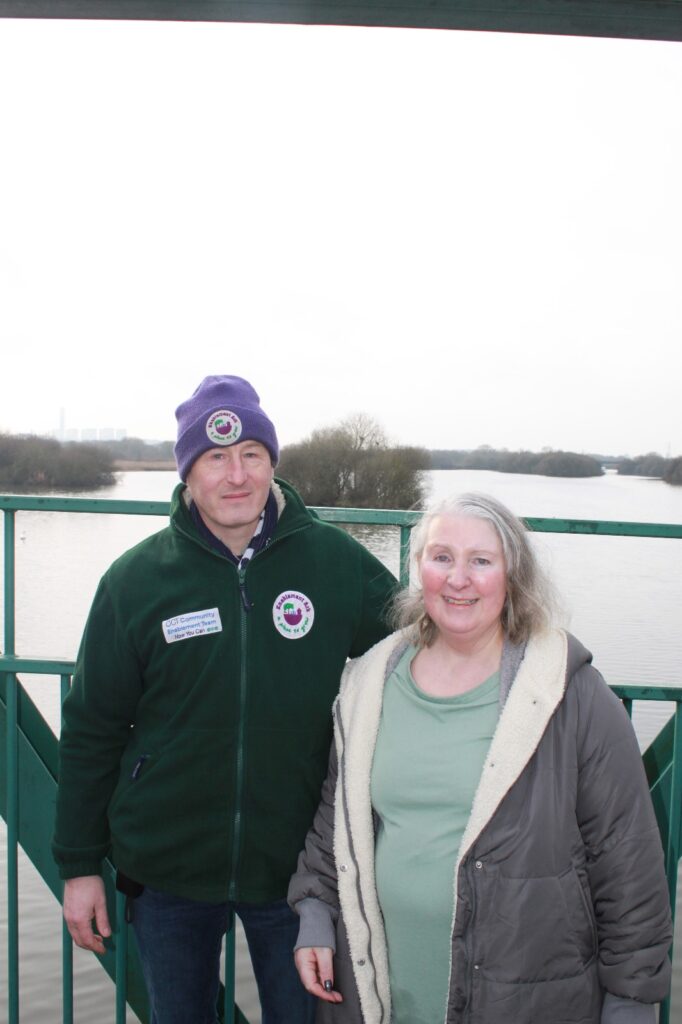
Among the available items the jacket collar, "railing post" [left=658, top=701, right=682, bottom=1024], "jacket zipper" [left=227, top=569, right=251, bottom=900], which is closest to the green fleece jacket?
"jacket zipper" [left=227, top=569, right=251, bottom=900]

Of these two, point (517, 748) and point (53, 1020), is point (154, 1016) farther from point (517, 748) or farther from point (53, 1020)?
point (53, 1020)

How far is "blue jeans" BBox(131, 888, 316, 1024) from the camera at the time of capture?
194 cm

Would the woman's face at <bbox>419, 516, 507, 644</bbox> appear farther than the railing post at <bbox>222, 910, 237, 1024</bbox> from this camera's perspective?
No

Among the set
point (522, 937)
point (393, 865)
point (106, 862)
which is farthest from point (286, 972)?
point (106, 862)

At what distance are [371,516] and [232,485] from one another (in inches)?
19.4

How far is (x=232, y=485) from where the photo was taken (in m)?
1.89

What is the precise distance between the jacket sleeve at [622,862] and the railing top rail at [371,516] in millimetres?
667

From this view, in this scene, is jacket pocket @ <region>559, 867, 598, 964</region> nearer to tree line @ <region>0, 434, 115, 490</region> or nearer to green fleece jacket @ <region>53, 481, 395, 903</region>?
green fleece jacket @ <region>53, 481, 395, 903</region>

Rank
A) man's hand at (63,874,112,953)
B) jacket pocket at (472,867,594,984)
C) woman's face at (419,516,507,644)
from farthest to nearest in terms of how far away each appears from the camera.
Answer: man's hand at (63,874,112,953) → woman's face at (419,516,507,644) → jacket pocket at (472,867,594,984)

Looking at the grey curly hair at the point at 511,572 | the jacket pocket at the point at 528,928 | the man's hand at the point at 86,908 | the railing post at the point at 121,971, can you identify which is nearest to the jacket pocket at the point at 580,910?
the jacket pocket at the point at 528,928

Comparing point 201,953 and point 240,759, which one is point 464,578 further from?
point 201,953

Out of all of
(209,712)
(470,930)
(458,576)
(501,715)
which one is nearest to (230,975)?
(209,712)

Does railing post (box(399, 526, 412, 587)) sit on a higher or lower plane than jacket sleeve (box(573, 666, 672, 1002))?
higher

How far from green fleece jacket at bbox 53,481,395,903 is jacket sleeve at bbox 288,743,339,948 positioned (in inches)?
2.4
